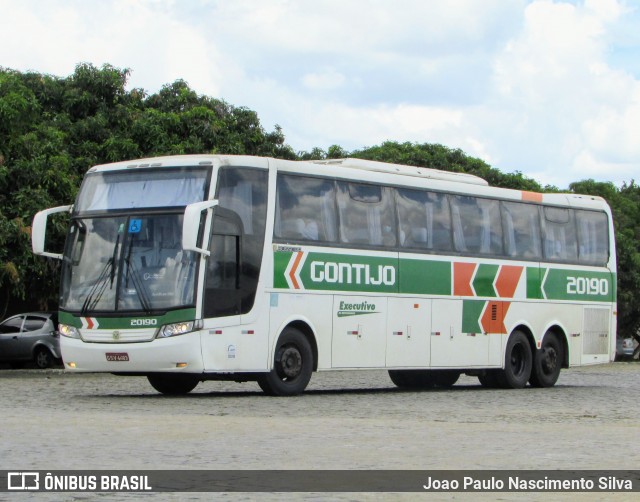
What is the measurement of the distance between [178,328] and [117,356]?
1.00m

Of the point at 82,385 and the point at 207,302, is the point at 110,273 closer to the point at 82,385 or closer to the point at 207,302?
the point at 207,302

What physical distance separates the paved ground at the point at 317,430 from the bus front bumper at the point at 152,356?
494 mm

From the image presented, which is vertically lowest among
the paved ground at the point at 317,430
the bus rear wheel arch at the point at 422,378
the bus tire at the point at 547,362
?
the paved ground at the point at 317,430

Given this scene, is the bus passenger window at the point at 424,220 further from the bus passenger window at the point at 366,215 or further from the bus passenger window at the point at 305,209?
the bus passenger window at the point at 305,209

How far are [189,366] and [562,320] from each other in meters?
9.97

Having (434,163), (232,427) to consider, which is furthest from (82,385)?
(434,163)

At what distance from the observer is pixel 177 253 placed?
19750 millimetres

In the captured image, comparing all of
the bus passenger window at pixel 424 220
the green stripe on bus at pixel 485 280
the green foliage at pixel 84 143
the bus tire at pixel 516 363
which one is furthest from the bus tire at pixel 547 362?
the green foliage at pixel 84 143

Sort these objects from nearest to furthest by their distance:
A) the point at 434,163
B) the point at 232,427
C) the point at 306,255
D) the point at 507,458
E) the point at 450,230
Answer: the point at 507,458, the point at 232,427, the point at 306,255, the point at 450,230, the point at 434,163

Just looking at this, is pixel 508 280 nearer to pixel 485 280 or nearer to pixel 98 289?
pixel 485 280

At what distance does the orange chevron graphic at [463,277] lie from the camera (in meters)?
24.4

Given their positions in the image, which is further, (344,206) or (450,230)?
(450,230)

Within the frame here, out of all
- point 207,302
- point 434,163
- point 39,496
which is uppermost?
point 434,163

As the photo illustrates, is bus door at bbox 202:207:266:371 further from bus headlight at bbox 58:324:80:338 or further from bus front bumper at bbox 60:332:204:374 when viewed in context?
bus headlight at bbox 58:324:80:338
